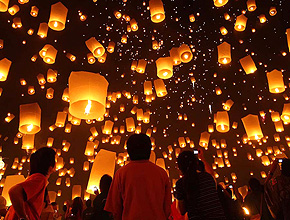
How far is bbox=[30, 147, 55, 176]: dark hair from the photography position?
1969mm

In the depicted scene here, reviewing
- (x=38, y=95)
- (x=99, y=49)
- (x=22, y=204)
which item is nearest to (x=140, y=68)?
(x=99, y=49)

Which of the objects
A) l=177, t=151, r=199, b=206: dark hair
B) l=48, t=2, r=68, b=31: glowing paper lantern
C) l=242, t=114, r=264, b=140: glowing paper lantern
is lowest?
l=177, t=151, r=199, b=206: dark hair

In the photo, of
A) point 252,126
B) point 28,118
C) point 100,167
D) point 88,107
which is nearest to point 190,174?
point 88,107

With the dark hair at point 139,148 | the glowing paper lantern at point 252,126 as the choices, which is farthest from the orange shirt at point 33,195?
the glowing paper lantern at point 252,126

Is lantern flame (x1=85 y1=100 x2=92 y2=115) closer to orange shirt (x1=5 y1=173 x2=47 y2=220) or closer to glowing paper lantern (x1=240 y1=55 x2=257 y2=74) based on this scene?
orange shirt (x1=5 y1=173 x2=47 y2=220)

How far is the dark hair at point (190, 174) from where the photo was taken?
191 centimetres

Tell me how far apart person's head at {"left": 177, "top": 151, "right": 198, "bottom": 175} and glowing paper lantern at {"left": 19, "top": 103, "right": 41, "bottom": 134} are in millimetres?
2357

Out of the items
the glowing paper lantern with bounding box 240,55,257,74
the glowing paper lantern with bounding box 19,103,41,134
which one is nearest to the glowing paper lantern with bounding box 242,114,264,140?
the glowing paper lantern with bounding box 240,55,257,74

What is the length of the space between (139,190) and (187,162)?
53 cm

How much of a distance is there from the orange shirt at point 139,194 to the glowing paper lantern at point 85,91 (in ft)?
3.43

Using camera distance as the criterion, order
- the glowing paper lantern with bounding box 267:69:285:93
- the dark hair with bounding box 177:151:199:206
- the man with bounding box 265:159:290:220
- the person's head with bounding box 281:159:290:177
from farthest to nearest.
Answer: the glowing paper lantern with bounding box 267:69:285:93 < the person's head with bounding box 281:159:290:177 < the man with bounding box 265:159:290:220 < the dark hair with bounding box 177:151:199:206

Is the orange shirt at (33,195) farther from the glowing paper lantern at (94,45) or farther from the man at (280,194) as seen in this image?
the glowing paper lantern at (94,45)

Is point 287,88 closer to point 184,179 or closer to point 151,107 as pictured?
point 151,107

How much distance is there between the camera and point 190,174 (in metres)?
1.96
